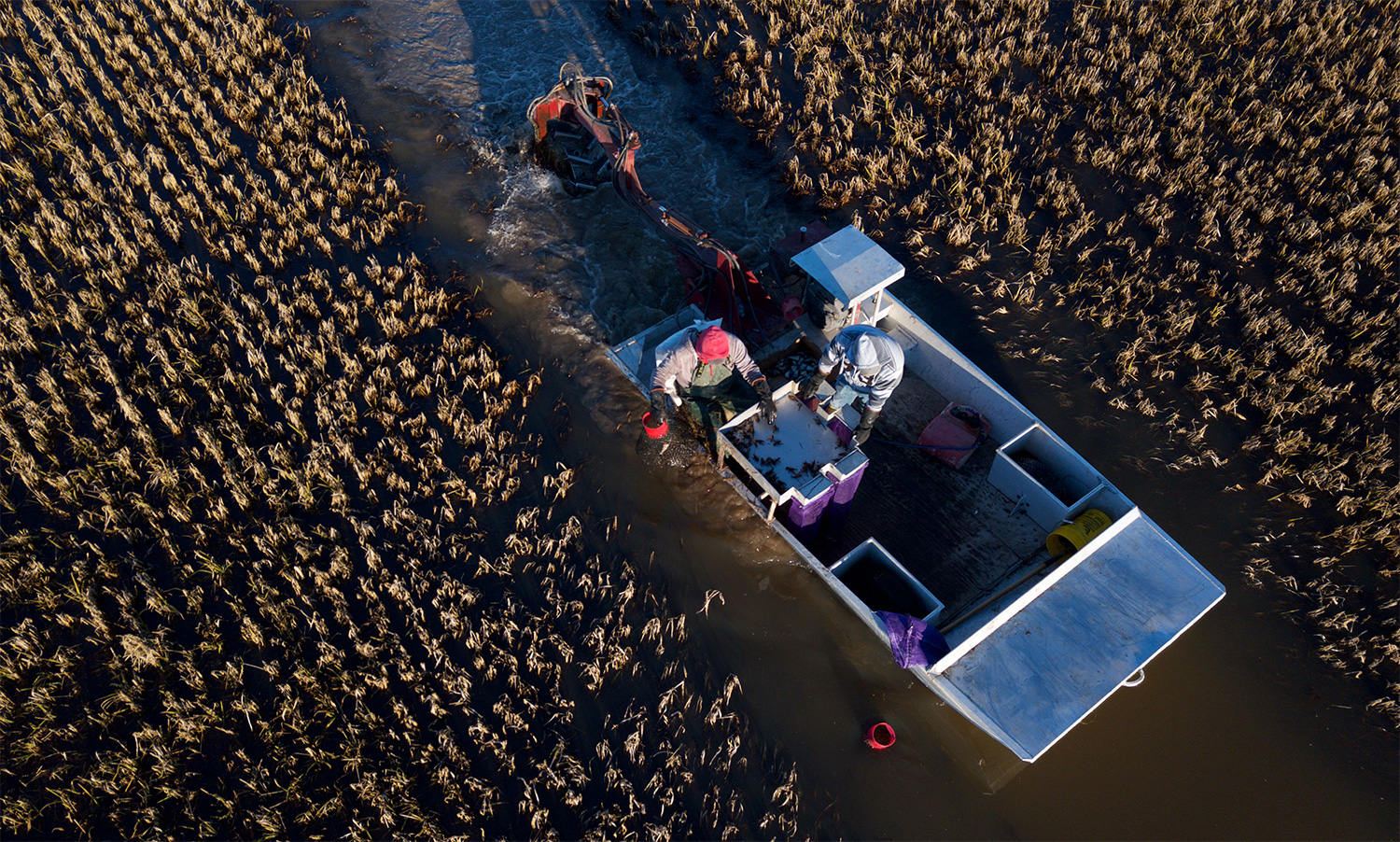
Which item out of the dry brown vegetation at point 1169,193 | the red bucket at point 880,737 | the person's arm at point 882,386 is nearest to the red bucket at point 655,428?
the person's arm at point 882,386

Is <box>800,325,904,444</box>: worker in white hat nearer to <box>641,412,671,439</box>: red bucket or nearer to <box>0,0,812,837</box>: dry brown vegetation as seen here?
<box>641,412,671,439</box>: red bucket

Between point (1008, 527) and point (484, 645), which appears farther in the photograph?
point (1008, 527)

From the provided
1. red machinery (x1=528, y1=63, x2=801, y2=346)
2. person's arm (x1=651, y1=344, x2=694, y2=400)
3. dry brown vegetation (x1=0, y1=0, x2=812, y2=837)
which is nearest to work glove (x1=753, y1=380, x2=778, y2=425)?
person's arm (x1=651, y1=344, x2=694, y2=400)

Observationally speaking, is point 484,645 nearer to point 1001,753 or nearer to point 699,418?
point 699,418

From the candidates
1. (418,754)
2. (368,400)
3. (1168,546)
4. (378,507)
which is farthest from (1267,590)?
(368,400)

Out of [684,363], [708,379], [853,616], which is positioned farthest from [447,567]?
[853,616]

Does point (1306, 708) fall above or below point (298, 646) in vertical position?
above
